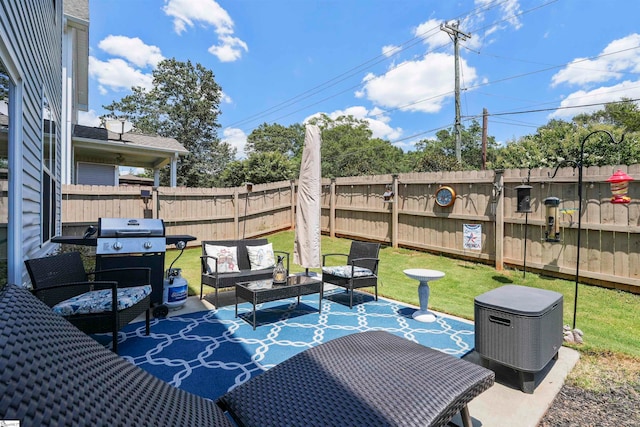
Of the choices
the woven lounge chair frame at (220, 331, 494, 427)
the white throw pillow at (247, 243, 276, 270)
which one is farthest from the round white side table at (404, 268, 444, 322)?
the white throw pillow at (247, 243, 276, 270)

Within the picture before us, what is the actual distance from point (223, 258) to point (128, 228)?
131cm

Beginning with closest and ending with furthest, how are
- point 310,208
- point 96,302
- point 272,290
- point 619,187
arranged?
point 96,302 → point 272,290 → point 619,187 → point 310,208

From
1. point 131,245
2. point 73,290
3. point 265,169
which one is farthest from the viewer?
point 265,169

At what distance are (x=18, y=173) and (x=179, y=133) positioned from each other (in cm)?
2319

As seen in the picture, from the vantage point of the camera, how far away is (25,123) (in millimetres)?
2920

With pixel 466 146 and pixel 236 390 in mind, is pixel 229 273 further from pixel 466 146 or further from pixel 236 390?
pixel 466 146

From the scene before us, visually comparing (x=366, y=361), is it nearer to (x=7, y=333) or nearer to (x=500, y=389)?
(x=500, y=389)

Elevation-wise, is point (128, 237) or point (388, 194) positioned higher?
point (388, 194)

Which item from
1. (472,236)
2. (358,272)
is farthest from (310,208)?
(472,236)

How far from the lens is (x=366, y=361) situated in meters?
1.86

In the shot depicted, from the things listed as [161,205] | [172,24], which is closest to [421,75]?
[172,24]

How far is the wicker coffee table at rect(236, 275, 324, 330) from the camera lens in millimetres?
3670

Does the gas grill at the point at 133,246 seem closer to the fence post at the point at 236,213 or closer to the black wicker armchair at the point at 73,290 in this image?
the black wicker armchair at the point at 73,290

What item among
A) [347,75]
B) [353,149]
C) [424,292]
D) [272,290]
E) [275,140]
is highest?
[347,75]
